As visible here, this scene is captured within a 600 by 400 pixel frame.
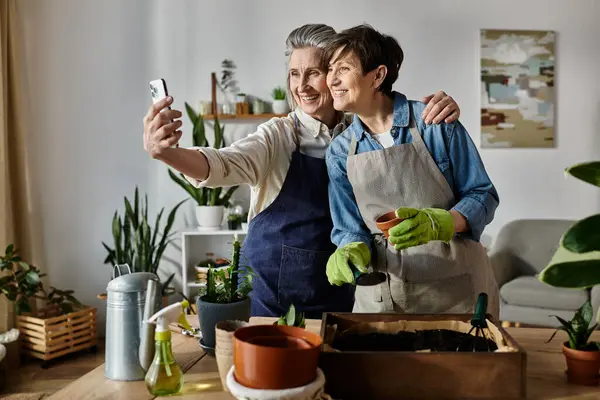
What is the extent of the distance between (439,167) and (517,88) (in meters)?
3.17

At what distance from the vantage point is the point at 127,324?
1.29 m

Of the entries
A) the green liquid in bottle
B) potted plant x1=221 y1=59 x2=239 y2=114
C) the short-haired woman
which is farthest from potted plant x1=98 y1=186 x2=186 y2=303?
the green liquid in bottle

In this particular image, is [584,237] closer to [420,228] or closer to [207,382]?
[420,228]

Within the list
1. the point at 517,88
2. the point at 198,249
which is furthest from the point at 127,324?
the point at 517,88

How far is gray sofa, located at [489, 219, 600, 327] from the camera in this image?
3.80 meters

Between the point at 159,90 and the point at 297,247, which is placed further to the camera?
the point at 297,247

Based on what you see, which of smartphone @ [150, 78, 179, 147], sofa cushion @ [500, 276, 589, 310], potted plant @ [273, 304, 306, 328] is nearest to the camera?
potted plant @ [273, 304, 306, 328]

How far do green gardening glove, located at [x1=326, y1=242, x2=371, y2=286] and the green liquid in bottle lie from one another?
0.53m

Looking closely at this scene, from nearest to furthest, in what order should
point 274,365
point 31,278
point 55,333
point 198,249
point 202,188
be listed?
1. point 274,365
2. point 31,278
3. point 55,333
4. point 202,188
5. point 198,249

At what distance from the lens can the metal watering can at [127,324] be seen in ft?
4.19

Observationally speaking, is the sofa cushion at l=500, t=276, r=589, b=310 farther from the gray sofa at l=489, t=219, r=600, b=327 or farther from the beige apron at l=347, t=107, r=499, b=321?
the beige apron at l=347, t=107, r=499, b=321

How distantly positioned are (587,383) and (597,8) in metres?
4.18

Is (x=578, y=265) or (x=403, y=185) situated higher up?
(x=403, y=185)

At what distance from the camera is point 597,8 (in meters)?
4.58
